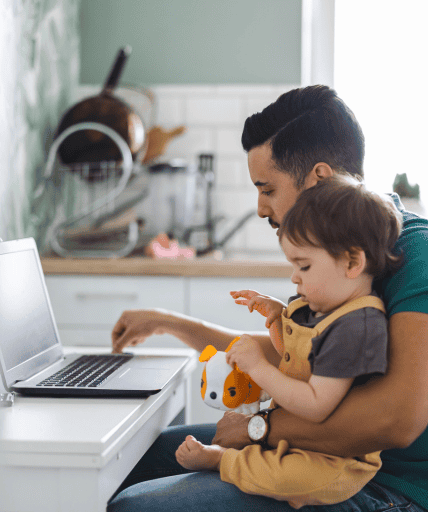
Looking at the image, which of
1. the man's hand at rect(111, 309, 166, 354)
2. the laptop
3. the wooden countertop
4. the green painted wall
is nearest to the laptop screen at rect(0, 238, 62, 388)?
the laptop

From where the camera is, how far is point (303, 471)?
2.45ft

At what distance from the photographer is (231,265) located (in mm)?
1853

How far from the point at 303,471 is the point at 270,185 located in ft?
1.64

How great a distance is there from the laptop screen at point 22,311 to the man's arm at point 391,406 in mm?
507

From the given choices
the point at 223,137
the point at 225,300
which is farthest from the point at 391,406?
the point at 223,137

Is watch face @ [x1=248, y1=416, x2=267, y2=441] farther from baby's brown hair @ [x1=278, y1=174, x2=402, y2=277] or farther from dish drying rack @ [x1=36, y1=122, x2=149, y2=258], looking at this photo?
dish drying rack @ [x1=36, y1=122, x2=149, y2=258]

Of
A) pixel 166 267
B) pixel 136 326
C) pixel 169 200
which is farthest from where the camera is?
pixel 169 200

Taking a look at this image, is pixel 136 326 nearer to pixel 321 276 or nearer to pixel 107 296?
pixel 321 276

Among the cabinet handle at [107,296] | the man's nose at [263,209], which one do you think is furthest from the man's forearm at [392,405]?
the cabinet handle at [107,296]

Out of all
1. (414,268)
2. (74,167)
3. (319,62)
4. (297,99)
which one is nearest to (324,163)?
(297,99)

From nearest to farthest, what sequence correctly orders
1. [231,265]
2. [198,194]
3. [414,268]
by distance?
[414,268]
[231,265]
[198,194]

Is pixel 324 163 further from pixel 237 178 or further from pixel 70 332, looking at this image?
pixel 237 178

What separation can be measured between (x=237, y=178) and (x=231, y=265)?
2.11ft

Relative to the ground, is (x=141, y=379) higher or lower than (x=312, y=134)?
lower
